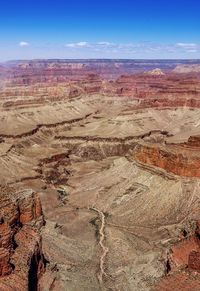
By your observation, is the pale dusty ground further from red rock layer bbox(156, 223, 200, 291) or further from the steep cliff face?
red rock layer bbox(156, 223, 200, 291)

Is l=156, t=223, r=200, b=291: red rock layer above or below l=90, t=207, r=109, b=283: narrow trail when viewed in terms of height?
above

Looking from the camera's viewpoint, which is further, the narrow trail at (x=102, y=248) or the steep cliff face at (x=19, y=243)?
the narrow trail at (x=102, y=248)

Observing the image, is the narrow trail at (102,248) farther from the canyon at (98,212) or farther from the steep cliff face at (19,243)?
the steep cliff face at (19,243)

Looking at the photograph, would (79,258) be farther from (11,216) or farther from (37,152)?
(37,152)

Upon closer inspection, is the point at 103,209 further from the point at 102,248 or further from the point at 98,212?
the point at 102,248

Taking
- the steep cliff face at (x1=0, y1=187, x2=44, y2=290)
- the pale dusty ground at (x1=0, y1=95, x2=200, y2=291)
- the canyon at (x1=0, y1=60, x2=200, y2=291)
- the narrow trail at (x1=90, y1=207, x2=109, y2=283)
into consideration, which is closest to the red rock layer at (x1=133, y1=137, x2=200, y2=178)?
the canyon at (x1=0, y1=60, x2=200, y2=291)

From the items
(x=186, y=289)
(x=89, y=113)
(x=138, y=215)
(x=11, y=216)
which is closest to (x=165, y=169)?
(x=138, y=215)

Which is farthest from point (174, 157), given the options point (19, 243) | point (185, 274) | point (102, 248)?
point (185, 274)

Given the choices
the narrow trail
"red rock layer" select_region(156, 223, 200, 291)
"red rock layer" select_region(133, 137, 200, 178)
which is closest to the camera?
"red rock layer" select_region(156, 223, 200, 291)

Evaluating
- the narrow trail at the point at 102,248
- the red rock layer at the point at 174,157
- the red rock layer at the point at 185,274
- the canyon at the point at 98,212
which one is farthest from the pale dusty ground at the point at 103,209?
the red rock layer at the point at 185,274
